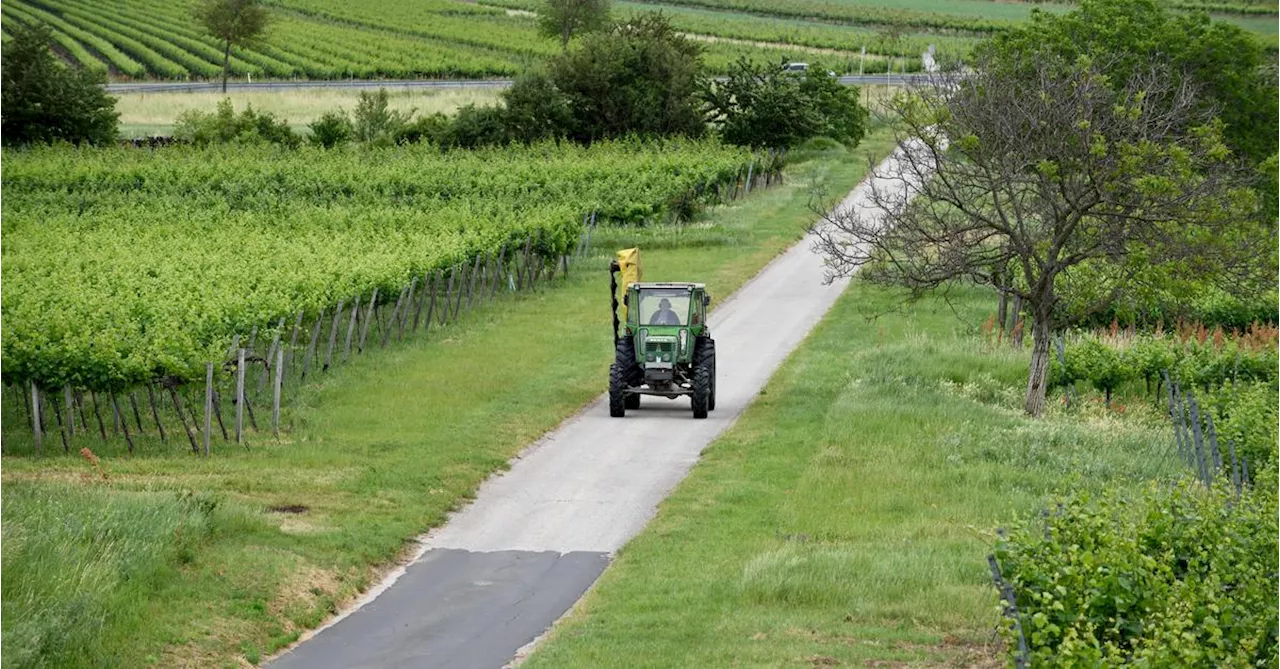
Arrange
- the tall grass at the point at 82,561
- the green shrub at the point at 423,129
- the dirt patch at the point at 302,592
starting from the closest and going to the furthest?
the tall grass at the point at 82,561, the dirt patch at the point at 302,592, the green shrub at the point at 423,129

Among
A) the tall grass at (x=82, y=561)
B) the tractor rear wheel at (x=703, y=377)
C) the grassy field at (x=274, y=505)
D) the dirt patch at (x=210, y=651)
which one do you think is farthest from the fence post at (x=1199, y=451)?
the dirt patch at (x=210, y=651)

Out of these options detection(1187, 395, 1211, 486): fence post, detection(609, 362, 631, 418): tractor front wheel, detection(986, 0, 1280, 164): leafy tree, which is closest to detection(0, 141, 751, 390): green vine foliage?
detection(609, 362, 631, 418): tractor front wheel

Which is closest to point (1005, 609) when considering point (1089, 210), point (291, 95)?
point (1089, 210)

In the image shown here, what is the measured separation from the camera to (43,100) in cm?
8069

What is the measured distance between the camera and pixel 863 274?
33906 mm

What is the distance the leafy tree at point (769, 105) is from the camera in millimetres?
81438

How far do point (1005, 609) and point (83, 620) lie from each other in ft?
32.4

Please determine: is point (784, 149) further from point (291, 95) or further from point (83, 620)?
point (83, 620)

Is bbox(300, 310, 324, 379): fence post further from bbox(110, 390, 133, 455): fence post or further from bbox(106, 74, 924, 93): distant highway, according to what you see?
bbox(106, 74, 924, 93): distant highway

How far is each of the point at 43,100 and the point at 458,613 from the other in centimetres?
6535

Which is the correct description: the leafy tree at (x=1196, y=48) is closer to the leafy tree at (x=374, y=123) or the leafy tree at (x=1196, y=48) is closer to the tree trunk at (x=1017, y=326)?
the tree trunk at (x=1017, y=326)

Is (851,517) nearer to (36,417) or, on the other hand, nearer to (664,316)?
(664,316)

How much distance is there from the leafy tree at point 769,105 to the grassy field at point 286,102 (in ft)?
70.9

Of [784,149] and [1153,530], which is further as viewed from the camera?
[784,149]
